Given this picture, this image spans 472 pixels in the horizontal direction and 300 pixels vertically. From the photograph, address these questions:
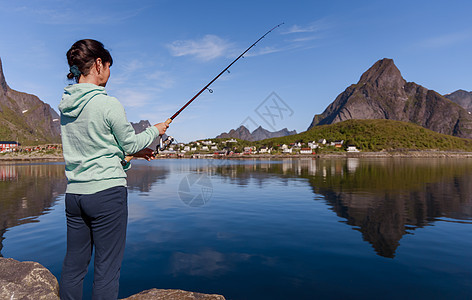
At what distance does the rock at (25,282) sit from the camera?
4.48m

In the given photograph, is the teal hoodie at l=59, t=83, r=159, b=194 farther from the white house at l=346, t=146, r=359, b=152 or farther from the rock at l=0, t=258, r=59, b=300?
the white house at l=346, t=146, r=359, b=152

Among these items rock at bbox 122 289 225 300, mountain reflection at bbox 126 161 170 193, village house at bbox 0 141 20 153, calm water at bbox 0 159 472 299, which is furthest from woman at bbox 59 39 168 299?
village house at bbox 0 141 20 153

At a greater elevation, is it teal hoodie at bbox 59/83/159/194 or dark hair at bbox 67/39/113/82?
dark hair at bbox 67/39/113/82

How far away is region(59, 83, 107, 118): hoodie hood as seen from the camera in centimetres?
269

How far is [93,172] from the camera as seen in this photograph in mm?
2725

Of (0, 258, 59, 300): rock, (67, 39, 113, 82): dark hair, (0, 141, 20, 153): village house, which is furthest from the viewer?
(0, 141, 20, 153): village house

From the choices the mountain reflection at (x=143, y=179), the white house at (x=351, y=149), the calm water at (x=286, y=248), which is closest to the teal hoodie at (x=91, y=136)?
the calm water at (x=286, y=248)

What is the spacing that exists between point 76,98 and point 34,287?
159 inches

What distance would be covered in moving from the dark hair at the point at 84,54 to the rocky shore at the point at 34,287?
12.7 ft

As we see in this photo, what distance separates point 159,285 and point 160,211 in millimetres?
8835

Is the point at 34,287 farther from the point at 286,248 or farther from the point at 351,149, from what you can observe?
the point at 351,149

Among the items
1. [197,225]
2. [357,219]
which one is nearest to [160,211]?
[197,225]

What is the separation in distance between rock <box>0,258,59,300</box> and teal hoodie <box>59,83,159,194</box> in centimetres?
315

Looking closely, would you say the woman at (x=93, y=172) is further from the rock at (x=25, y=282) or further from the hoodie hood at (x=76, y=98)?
the rock at (x=25, y=282)
